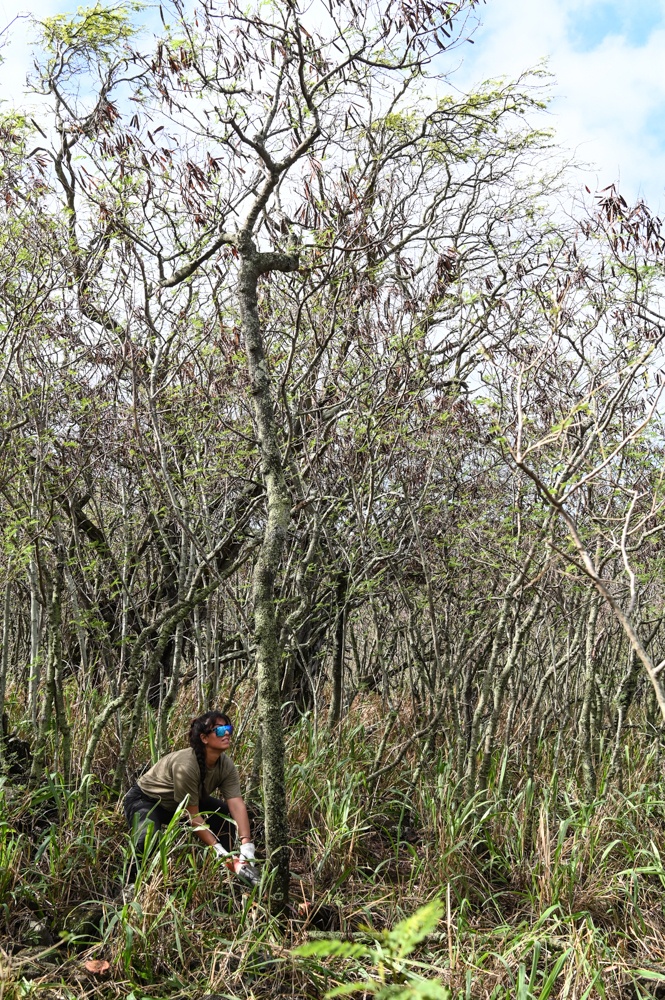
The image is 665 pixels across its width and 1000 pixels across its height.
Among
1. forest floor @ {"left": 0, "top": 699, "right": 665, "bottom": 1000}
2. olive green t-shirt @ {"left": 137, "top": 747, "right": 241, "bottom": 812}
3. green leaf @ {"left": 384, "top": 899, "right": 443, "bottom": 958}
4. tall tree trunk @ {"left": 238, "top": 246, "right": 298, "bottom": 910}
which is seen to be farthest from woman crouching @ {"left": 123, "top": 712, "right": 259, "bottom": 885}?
green leaf @ {"left": 384, "top": 899, "right": 443, "bottom": 958}

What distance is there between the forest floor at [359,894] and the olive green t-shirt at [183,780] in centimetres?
27

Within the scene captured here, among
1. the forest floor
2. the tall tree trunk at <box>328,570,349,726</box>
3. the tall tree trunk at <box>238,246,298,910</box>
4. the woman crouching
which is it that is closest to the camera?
the forest floor

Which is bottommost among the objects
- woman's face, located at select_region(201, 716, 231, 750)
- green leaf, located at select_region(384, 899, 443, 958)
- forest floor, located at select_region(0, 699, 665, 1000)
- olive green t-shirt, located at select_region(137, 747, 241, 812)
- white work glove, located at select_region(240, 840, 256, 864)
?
forest floor, located at select_region(0, 699, 665, 1000)

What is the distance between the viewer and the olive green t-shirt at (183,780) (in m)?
4.79

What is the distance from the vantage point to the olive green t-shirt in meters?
4.79

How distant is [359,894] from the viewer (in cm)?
486

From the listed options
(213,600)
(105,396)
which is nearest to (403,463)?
(213,600)

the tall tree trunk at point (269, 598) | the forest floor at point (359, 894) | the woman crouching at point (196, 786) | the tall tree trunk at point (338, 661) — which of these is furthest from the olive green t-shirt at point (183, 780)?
the tall tree trunk at point (338, 661)

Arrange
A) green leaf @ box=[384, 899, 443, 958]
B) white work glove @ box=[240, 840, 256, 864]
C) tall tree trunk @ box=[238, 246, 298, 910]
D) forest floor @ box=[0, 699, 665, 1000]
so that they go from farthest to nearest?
1. white work glove @ box=[240, 840, 256, 864]
2. tall tree trunk @ box=[238, 246, 298, 910]
3. forest floor @ box=[0, 699, 665, 1000]
4. green leaf @ box=[384, 899, 443, 958]

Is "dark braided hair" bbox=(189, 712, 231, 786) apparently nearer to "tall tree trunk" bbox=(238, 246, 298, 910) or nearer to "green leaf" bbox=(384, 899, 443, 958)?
"tall tree trunk" bbox=(238, 246, 298, 910)

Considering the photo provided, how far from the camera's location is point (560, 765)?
6.57 m

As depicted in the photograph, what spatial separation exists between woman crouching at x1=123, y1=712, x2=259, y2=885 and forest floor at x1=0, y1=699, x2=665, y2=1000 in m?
0.18

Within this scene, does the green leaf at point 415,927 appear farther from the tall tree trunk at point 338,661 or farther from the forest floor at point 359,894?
the tall tree trunk at point 338,661

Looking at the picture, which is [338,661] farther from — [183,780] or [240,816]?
[183,780]
